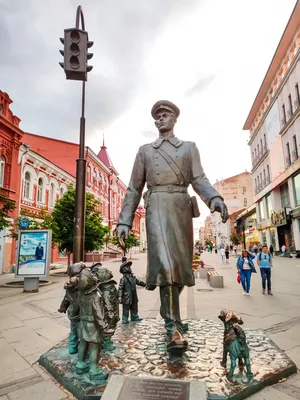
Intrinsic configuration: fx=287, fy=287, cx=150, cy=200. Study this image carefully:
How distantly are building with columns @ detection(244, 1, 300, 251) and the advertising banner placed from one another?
67.6ft

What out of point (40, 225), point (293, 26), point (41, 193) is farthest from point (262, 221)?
point (40, 225)

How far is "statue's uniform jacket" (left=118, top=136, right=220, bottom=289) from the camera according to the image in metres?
3.24

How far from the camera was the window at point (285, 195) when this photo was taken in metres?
28.1

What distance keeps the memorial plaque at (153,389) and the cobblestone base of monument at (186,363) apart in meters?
0.24

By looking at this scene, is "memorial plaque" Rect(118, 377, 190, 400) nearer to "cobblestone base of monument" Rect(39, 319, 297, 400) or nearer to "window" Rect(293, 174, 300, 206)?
"cobblestone base of monument" Rect(39, 319, 297, 400)

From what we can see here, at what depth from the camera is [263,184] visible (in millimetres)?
34625

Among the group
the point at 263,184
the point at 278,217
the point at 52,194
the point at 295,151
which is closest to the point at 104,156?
the point at 52,194

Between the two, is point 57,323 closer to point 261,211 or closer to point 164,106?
point 164,106

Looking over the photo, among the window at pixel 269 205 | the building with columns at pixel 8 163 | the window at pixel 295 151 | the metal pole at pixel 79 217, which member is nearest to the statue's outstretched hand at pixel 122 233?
the metal pole at pixel 79 217

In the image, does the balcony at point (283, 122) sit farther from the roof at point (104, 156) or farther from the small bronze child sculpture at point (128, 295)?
the small bronze child sculpture at point (128, 295)

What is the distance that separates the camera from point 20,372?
10.8 feet

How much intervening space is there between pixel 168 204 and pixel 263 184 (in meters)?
34.1

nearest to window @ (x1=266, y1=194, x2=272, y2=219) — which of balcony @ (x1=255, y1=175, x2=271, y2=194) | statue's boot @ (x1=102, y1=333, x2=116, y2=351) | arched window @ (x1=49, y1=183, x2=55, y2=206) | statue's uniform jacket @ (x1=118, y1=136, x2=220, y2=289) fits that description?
balcony @ (x1=255, y1=175, x2=271, y2=194)

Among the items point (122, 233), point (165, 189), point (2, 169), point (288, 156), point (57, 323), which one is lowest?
point (57, 323)
